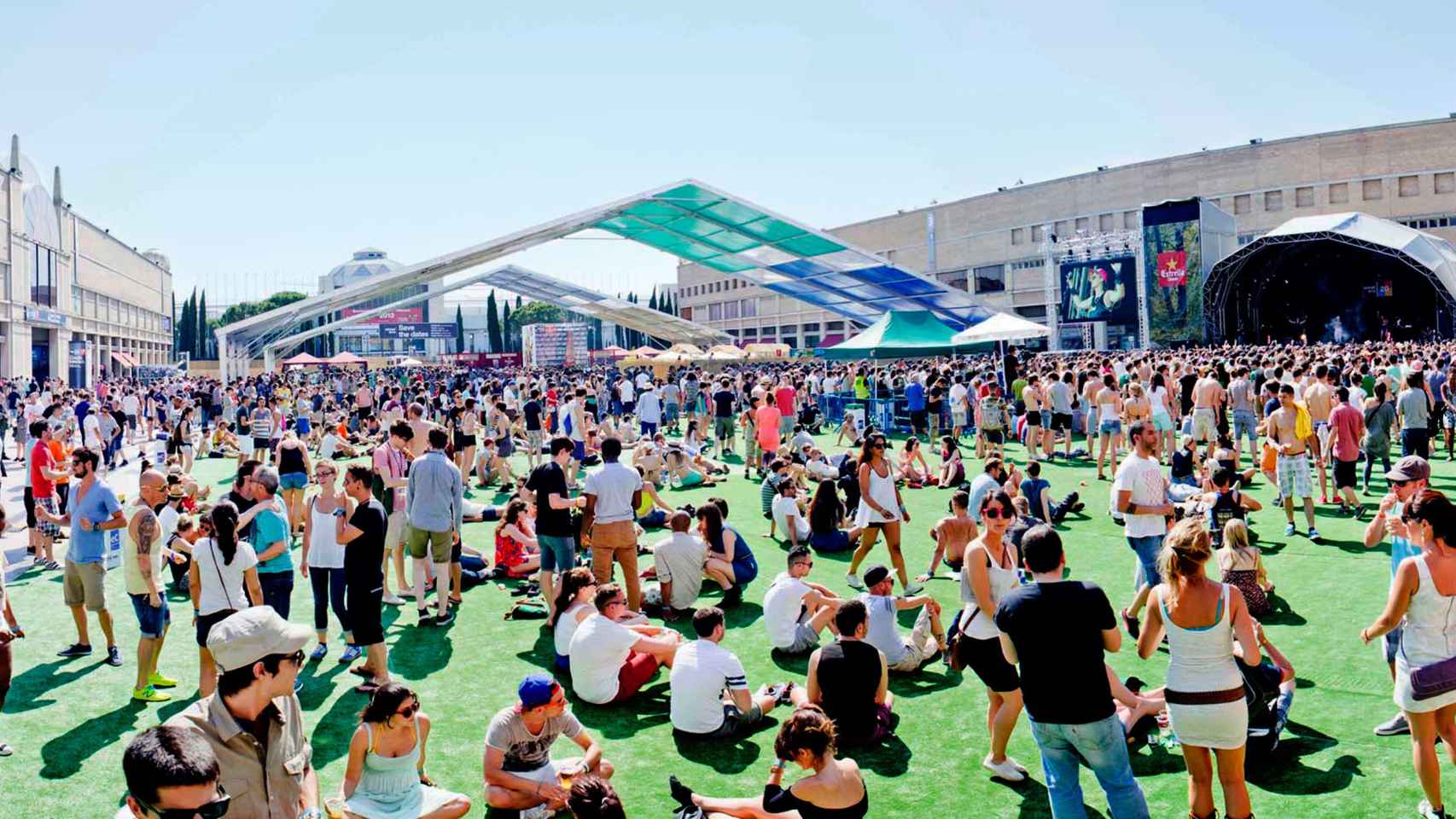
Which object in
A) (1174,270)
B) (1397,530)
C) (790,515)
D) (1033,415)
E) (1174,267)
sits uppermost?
(1174,267)

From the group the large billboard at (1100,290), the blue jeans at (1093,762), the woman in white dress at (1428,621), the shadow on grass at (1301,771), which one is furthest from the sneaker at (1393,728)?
the large billboard at (1100,290)

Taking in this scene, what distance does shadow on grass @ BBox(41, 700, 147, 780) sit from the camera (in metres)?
5.32

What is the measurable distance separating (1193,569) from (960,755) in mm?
1907

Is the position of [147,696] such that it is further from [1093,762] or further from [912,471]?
[912,471]

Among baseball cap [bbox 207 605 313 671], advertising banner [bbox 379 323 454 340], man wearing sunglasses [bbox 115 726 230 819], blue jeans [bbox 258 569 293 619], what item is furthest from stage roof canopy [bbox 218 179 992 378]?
advertising banner [bbox 379 323 454 340]

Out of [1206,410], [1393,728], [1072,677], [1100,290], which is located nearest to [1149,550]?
[1393,728]

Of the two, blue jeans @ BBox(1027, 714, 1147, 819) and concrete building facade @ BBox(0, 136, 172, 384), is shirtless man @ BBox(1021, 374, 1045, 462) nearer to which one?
blue jeans @ BBox(1027, 714, 1147, 819)

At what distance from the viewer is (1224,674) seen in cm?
391

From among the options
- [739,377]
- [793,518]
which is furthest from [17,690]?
[739,377]

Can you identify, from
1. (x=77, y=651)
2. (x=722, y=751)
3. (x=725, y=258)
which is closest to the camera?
(x=722, y=751)

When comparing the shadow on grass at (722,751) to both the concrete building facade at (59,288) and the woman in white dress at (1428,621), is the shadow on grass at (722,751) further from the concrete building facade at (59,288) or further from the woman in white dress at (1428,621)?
the concrete building facade at (59,288)

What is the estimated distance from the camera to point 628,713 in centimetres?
611

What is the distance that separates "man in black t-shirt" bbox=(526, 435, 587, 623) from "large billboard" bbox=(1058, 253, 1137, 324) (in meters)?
39.1

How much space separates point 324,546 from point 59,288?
2173 inches
